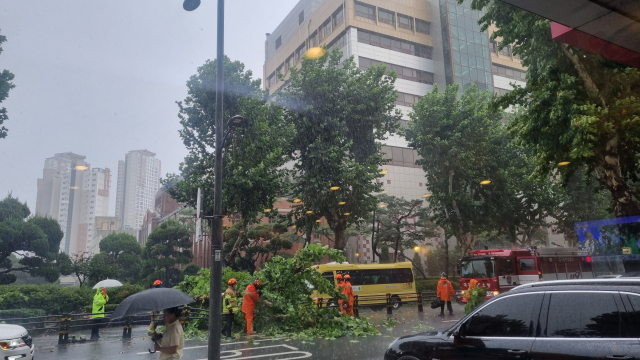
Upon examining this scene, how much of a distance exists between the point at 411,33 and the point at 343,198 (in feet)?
91.3

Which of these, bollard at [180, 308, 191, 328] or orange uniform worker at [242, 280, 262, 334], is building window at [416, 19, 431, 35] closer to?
orange uniform worker at [242, 280, 262, 334]

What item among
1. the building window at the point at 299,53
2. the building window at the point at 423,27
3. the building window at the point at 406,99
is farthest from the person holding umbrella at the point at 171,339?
the building window at the point at 299,53

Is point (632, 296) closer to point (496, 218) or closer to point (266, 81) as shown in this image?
point (496, 218)

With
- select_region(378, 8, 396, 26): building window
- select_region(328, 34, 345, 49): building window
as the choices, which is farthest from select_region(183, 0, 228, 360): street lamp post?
select_region(378, 8, 396, 26): building window

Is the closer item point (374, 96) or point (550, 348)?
point (550, 348)

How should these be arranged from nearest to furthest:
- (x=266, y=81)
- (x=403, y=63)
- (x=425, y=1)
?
1. (x=403, y=63)
2. (x=425, y=1)
3. (x=266, y=81)

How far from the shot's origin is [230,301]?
14477mm

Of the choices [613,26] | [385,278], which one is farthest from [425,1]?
[613,26]

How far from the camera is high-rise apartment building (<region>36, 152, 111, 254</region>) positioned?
253 ft

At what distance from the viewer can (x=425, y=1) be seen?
51188 mm

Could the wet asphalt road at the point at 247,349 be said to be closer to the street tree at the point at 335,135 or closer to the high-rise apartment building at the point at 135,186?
the street tree at the point at 335,135

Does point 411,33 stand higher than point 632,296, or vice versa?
point 411,33

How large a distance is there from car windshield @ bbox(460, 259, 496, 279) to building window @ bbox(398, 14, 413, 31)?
103 ft

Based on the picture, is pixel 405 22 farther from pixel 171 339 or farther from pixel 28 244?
pixel 171 339
